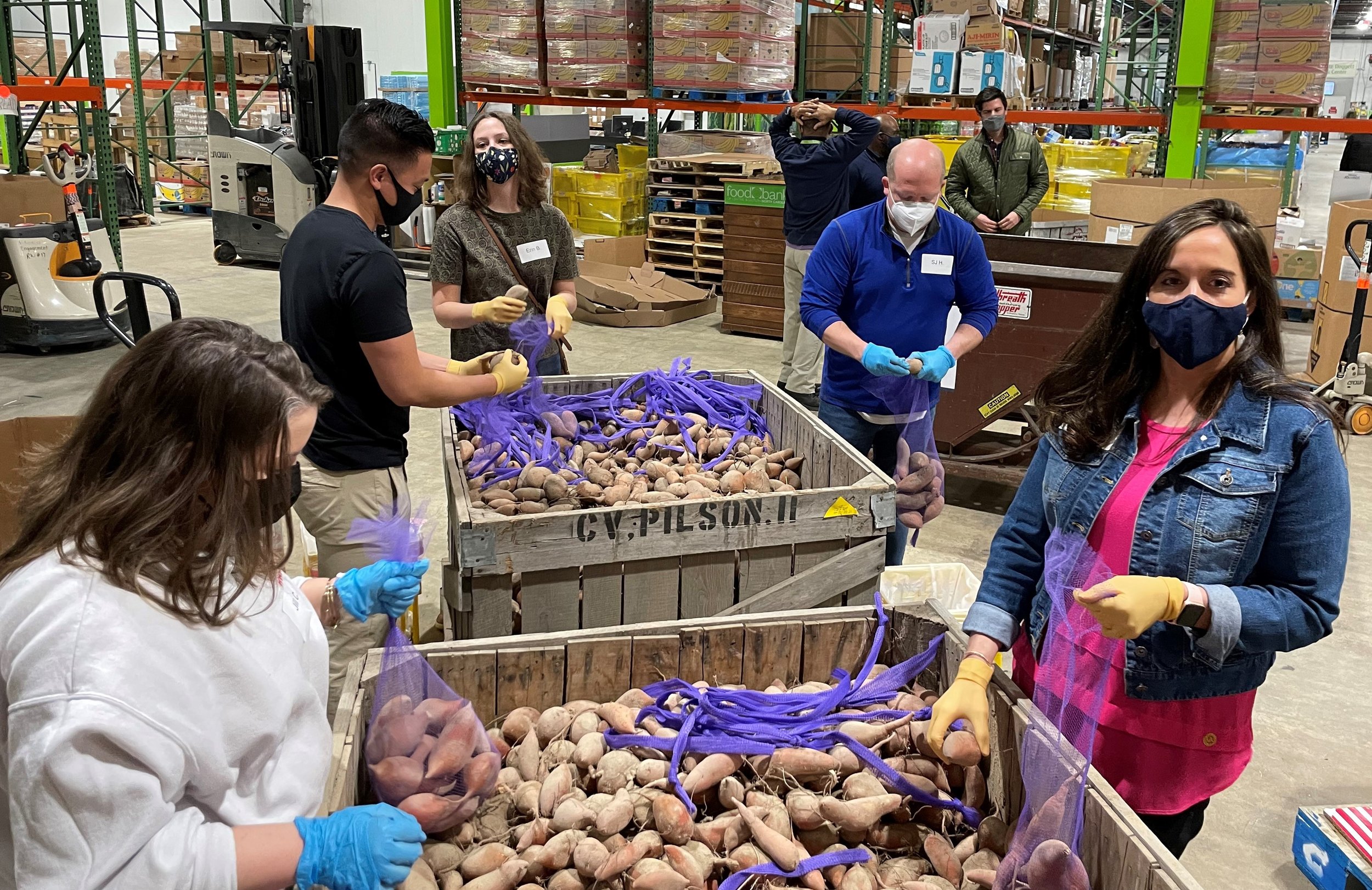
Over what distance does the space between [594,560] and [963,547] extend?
8.90ft

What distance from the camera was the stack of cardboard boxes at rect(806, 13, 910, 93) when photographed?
10508 millimetres

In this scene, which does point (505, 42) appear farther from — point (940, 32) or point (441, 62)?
point (940, 32)

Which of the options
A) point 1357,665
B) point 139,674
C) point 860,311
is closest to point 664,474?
point 860,311

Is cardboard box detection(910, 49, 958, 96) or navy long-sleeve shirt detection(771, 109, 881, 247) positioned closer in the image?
navy long-sleeve shirt detection(771, 109, 881, 247)

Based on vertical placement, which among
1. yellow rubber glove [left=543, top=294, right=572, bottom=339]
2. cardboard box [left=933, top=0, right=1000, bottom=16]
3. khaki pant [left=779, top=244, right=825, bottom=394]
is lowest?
khaki pant [left=779, top=244, right=825, bottom=394]

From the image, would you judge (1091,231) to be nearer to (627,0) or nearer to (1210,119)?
(1210,119)

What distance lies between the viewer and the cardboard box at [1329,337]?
654 cm

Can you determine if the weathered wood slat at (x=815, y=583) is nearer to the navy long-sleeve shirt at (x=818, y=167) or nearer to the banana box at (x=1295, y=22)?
the navy long-sleeve shirt at (x=818, y=167)

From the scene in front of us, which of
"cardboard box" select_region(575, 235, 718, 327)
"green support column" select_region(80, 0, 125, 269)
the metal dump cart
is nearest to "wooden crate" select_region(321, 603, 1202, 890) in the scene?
the metal dump cart

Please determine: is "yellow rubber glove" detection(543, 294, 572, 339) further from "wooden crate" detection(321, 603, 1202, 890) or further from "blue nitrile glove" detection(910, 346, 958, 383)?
"wooden crate" detection(321, 603, 1202, 890)

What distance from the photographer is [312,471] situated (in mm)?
2643

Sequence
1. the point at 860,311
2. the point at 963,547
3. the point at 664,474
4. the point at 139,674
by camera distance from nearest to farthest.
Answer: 1. the point at 139,674
2. the point at 664,474
3. the point at 860,311
4. the point at 963,547

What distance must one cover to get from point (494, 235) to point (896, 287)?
1331 millimetres

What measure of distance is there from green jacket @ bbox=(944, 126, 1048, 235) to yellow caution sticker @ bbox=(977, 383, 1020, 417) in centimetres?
216
